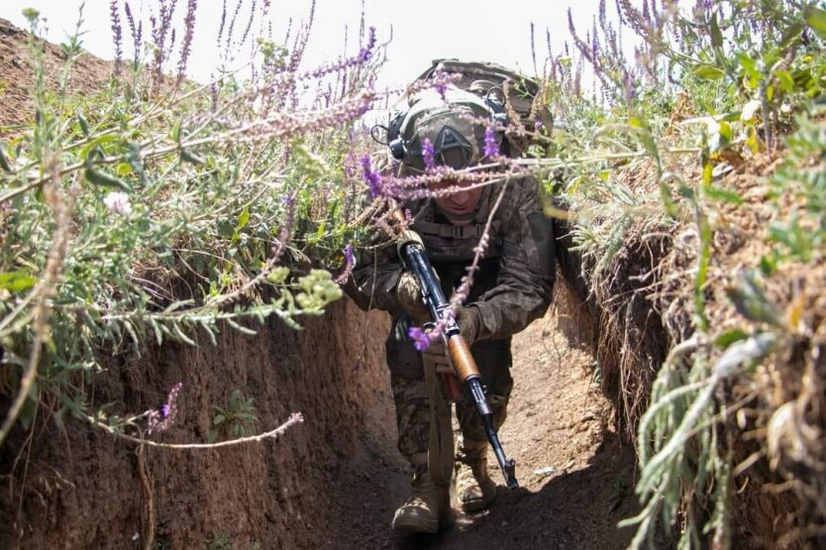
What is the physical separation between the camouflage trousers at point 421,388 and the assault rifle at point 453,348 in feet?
0.96

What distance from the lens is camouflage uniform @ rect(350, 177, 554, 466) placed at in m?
4.23

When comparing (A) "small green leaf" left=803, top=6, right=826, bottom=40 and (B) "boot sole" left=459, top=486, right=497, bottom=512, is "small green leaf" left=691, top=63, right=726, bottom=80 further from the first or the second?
(B) "boot sole" left=459, top=486, right=497, bottom=512

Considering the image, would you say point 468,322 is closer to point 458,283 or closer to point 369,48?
point 458,283

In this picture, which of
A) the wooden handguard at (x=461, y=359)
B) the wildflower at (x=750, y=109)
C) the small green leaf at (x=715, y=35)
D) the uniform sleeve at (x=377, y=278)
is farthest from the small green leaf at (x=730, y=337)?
the uniform sleeve at (x=377, y=278)

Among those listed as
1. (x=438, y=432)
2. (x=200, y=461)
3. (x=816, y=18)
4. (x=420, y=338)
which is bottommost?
(x=438, y=432)

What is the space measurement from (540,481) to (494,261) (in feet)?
3.67

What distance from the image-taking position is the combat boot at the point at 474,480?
454cm

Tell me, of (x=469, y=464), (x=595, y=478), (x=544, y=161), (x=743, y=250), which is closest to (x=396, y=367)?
(x=469, y=464)

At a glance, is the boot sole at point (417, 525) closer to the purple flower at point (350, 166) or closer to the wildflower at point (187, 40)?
the purple flower at point (350, 166)

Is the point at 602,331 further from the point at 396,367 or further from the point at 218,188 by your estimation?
the point at 218,188

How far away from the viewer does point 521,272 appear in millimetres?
4270

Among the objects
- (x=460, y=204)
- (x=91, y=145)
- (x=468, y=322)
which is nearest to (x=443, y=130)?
(x=460, y=204)

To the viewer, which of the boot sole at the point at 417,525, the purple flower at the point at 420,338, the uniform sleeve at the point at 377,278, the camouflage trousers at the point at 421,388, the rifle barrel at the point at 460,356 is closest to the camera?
the purple flower at the point at 420,338

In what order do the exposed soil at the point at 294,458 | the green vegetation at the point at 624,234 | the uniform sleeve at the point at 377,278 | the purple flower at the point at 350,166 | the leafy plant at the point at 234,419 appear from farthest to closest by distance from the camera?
the uniform sleeve at the point at 377,278 → the purple flower at the point at 350,166 → the leafy plant at the point at 234,419 → the exposed soil at the point at 294,458 → the green vegetation at the point at 624,234
